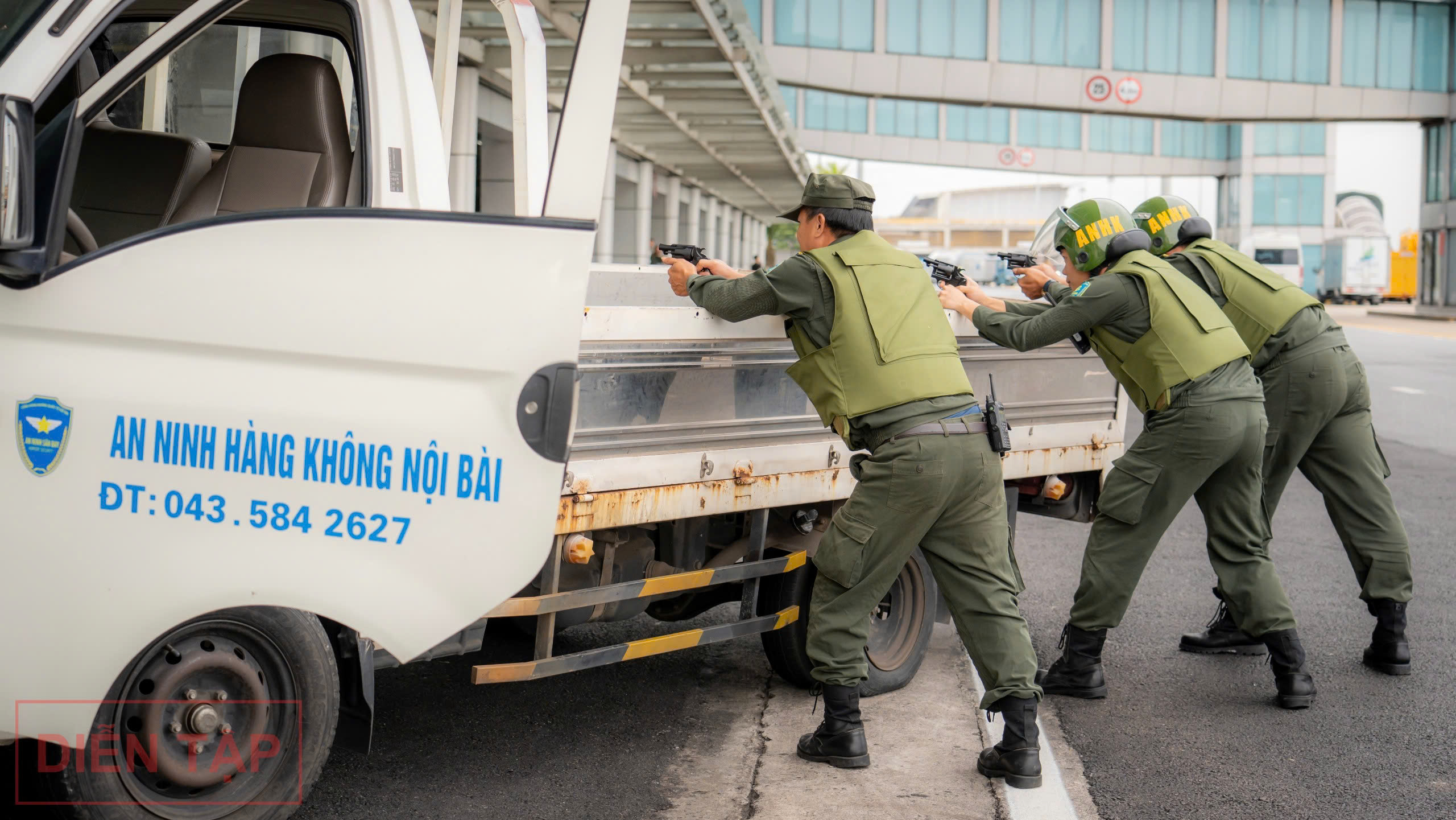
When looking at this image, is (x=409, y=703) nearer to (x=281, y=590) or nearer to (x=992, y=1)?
(x=281, y=590)

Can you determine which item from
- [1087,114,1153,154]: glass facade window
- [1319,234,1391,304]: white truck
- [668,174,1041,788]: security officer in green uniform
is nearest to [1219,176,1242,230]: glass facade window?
[1319,234,1391,304]: white truck

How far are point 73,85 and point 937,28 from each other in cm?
3749

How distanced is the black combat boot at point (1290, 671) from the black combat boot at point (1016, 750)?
139cm

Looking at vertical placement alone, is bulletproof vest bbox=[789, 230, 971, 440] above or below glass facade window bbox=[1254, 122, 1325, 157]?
below

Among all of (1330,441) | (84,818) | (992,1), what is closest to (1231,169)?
(992,1)

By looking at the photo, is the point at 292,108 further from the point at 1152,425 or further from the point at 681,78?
the point at 681,78

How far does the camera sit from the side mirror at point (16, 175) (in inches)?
101

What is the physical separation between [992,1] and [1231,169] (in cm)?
3160

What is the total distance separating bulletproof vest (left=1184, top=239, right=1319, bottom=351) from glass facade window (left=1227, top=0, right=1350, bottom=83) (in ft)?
125

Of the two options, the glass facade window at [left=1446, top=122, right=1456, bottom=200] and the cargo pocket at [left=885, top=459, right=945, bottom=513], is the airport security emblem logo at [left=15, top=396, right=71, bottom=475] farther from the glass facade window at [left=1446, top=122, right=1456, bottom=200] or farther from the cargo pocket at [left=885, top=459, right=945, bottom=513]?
the glass facade window at [left=1446, top=122, right=1456, bottom=200]

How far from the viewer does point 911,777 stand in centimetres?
427

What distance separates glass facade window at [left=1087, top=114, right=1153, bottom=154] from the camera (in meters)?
64.4

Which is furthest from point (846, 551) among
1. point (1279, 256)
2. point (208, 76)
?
point (1279, 256)

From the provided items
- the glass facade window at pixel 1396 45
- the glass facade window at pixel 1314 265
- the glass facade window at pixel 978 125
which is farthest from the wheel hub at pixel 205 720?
the glass facade window at pixel 1314 265
